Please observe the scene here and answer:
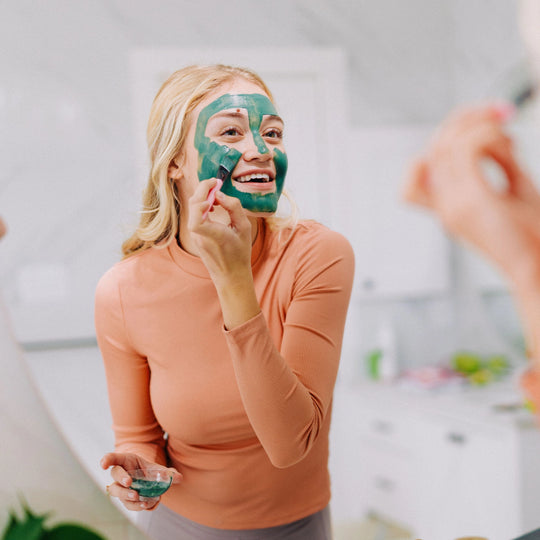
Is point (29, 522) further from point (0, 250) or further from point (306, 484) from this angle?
point (0, 250)

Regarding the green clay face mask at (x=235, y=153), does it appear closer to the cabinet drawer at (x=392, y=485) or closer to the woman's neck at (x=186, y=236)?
the woman's neck at (x=186, y=236)

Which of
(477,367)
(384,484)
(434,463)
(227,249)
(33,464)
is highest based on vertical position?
(227,249)

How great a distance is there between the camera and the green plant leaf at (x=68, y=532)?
0.34 meters

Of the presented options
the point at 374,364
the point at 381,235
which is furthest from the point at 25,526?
the point at 374,364

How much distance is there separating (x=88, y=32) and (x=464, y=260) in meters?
1.29

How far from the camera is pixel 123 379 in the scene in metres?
0.49

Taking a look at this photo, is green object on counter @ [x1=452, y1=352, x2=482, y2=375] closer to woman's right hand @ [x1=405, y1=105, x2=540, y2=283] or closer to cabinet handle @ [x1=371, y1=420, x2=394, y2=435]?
cabinet handle @ [x1=371, y1=420, x2=394, y2=435]

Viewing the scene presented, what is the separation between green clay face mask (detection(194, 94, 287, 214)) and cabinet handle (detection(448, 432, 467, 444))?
1.07 metres

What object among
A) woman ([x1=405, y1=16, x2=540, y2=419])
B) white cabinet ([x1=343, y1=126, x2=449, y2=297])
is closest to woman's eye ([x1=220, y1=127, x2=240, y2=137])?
woman ([x1=405, y1=16, x2=540, y2=419])

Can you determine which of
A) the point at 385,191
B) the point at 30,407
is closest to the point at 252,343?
the point at 30,407

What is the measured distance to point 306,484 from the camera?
0.51m

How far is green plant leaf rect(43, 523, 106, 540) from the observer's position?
341 mm

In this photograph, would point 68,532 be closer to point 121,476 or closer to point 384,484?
point 121,476

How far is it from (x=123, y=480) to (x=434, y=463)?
3.84 feet
